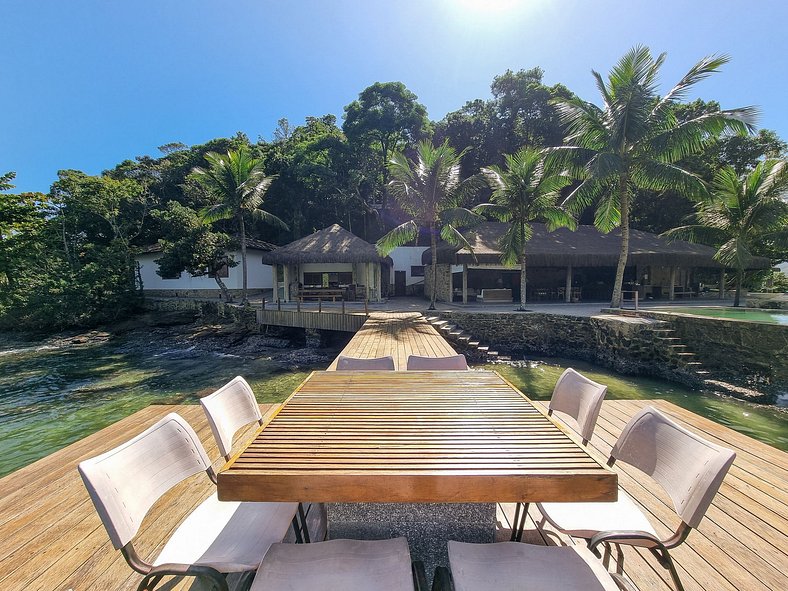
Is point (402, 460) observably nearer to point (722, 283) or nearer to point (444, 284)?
point (444, 284)

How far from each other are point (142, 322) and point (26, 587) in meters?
19.5

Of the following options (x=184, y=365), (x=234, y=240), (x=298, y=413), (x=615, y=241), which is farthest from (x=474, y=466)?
(x=615, y=241)

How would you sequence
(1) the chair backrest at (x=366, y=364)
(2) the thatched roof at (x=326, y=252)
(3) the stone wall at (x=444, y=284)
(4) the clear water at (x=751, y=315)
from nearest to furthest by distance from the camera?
1. (1) the chair backrest at (x=366, y=364)
2. (4) the clear water at (x=751, y=315)
3. (2) the thatched roof at (x=326, y=252)
4. (3) the stone wall at (x=444, y=284)

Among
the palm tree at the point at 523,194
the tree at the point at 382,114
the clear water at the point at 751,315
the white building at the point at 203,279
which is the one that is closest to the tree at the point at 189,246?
the white building at the point at 203,279

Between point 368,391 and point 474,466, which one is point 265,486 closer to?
point 474,466

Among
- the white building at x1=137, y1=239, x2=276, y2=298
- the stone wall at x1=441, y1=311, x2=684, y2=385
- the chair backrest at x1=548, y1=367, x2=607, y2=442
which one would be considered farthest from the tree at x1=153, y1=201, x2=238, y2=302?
the chair backrest at x1=548, y1=367, x2=607, y2=442

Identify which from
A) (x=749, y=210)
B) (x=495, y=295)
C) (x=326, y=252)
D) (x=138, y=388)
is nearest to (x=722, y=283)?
(x=749, y=210)

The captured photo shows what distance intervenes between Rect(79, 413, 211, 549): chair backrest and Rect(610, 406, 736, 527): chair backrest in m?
2.05

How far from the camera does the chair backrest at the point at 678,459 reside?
3.96ft

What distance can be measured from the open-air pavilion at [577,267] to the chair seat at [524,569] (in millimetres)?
13876

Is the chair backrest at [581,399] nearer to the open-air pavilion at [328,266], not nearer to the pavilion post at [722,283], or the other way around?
the open-air pavilion at [328,266]

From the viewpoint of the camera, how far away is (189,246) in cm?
1503

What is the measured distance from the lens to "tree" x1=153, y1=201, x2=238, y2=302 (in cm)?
1502

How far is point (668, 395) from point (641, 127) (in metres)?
8.04
